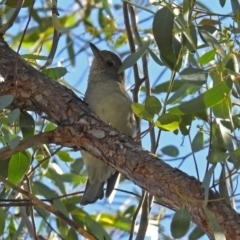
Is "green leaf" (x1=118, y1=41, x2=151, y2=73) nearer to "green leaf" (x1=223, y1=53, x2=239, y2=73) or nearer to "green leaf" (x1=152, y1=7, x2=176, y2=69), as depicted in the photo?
"green leaf" (x1=152, y1=7, x2=176, y2=69)

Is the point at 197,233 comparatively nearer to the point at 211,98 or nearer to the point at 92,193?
the point at 92,193

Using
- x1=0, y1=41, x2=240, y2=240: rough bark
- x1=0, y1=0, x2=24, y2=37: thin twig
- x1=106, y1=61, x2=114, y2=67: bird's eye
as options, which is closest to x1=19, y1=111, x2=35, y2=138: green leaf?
x1=0, y1=41, x2=240, y2=240: rough bark

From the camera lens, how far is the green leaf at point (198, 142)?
2.63 m

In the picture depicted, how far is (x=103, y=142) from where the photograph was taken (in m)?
2.78

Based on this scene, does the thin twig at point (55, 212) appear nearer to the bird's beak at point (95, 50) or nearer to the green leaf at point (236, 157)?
the green leaf at point (236, 157)

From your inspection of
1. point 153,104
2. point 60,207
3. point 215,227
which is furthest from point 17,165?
point 215,227

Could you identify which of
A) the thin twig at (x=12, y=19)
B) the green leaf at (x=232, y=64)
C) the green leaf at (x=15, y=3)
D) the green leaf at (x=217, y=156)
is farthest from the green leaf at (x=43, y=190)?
the green leaf at (x=232, y=64)

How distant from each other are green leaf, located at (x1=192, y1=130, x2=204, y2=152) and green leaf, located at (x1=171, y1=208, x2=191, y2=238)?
0.30 m

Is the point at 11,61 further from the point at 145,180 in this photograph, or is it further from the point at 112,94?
the point at 112,94

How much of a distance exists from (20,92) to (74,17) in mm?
2591

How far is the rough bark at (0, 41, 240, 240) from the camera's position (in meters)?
2.40

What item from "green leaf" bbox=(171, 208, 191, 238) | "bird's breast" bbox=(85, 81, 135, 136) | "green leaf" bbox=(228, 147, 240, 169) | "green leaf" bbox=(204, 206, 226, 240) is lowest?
"green leaf" bbox=(204, 206, 226, 240)

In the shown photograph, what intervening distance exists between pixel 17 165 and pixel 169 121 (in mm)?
727

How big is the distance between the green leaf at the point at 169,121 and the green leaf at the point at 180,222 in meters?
0.41
